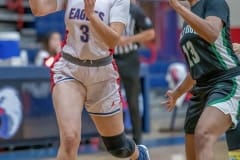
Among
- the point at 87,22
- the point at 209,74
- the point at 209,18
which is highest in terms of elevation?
the point at 209,18

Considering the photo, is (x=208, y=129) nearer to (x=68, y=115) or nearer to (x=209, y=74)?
(x=209, y=74)

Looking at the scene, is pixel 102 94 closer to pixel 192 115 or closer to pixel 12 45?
pixel 192 115

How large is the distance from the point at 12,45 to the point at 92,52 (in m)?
4.43

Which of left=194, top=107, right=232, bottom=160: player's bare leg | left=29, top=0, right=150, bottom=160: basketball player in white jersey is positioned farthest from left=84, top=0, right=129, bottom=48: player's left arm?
left=194, top=107, right=232, bottom=160: player's bare leg

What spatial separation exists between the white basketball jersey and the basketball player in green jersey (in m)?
0.52

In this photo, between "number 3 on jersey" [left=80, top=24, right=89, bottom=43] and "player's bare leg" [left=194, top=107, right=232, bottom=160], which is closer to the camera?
"player's bare leg" [left=194, top=107, right=232, bottom=160]

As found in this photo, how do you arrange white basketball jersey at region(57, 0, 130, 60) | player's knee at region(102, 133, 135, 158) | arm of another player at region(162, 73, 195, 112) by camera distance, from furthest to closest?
player's knee at region(102, 133, 135, 158)
arm of another player at region(162, 73, 195, 112)
white basketball jersey at region(57, 0, 130, 60)

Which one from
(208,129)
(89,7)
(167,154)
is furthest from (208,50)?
(167,154)

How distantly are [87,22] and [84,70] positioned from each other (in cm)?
37

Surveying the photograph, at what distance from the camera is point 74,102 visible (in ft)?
16.5

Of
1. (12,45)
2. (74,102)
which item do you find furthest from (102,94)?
(12,45)

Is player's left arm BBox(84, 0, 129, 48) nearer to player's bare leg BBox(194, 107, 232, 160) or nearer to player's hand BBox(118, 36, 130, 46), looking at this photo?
player's bare leg BBox(194, 107, 232, 160)

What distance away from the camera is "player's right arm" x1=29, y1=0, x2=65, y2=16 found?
16.9 ft

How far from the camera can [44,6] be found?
5.16 m
